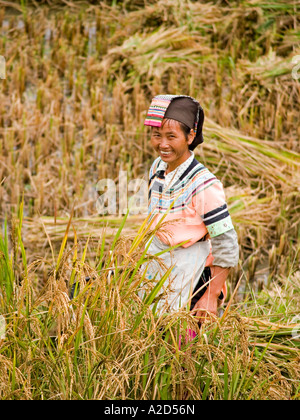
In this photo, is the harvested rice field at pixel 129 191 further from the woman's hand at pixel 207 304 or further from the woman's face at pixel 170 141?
the woman's face at pixel 170 141

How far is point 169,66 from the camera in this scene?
5.21 meters

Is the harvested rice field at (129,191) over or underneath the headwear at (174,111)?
underneath

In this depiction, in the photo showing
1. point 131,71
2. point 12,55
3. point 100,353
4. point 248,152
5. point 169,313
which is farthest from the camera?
point 12,55

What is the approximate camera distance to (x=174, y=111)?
6.84 ft

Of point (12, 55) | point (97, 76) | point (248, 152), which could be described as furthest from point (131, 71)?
point (248, 152)

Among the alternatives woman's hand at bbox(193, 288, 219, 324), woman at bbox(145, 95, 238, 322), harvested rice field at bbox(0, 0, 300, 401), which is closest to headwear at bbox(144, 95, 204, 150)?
woman at bbox(145, 95, 238, 322)

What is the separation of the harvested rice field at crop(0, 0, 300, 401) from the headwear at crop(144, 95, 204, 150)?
33 centimetres

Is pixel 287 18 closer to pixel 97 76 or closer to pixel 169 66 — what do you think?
pixel 169 66

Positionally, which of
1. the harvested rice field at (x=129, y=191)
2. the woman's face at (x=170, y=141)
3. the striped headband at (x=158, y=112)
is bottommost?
the harvested rice field at (x=129, y=191)

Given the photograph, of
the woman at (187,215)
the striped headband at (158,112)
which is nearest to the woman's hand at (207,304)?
the woman at (187,215)

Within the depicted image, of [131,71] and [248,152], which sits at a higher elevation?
[131,71]

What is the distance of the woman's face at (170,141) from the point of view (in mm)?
2082

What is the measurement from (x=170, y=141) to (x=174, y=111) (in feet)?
0.31
